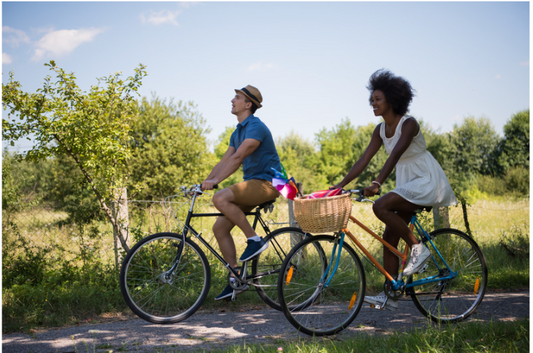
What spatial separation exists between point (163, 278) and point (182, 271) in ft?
0.86

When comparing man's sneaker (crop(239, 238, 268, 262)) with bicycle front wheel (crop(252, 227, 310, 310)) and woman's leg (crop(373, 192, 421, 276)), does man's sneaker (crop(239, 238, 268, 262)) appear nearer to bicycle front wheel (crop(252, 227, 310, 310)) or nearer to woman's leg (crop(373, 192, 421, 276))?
bicycle front wheel (crop(252, 227, 310, 310))

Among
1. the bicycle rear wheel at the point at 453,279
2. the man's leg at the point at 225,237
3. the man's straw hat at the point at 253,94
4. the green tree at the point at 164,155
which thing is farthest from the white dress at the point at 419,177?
the green tree at the point at 164,155

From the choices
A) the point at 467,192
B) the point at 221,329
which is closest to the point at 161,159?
the point at 221,329

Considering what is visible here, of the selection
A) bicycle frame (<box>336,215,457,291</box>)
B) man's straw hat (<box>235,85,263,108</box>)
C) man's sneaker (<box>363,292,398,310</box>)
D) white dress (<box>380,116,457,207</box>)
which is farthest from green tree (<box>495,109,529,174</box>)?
man's straw hat (<box>235,85,263,108</box>)

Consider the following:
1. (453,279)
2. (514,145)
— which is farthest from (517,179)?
(453,279)

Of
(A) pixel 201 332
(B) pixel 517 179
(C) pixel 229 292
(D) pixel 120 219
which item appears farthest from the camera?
(B) pixel 517 179

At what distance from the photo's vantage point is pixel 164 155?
16.7 meters

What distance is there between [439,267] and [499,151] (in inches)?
1428

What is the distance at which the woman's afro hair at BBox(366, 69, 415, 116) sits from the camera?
154 inches

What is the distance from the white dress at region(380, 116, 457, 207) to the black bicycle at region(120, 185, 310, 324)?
3.75 feet

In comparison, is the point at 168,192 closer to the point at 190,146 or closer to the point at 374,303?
the point at 190,146

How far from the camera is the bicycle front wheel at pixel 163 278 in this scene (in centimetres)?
389

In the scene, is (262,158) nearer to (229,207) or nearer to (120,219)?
(229,207)

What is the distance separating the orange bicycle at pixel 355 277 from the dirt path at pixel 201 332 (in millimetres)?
156
